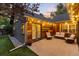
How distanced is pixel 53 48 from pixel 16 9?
2.42 ft

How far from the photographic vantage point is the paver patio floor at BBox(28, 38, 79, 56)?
2262mm

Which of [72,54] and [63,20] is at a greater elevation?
[63,20]

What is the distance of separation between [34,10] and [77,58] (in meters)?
0.87

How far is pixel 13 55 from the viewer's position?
2293 mm

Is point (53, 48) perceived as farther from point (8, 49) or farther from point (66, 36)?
point (8, 49)

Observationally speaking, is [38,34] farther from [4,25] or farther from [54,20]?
[4,25]

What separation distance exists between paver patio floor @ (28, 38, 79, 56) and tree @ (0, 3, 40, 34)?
45 centimetres

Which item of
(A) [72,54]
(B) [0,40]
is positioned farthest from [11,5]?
(A) [72,54]

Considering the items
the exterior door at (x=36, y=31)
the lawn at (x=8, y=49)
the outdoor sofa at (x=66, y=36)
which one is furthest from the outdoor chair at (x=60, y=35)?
the lawn at (x=8, y=49)

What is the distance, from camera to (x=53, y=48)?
2281 mm

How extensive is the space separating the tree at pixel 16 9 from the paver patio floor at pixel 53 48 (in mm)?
446

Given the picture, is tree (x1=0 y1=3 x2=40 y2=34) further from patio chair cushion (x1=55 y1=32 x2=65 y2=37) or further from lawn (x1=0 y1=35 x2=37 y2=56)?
patio chair cushion (x1=55 y1=32 x2=65 y2=37)

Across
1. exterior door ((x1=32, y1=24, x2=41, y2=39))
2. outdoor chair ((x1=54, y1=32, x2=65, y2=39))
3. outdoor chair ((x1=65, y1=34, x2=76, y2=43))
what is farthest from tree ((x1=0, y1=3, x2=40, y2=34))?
outdoor chair ((x1=65, y1=34, x2=76, y2=43))

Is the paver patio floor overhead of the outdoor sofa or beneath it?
beneath
